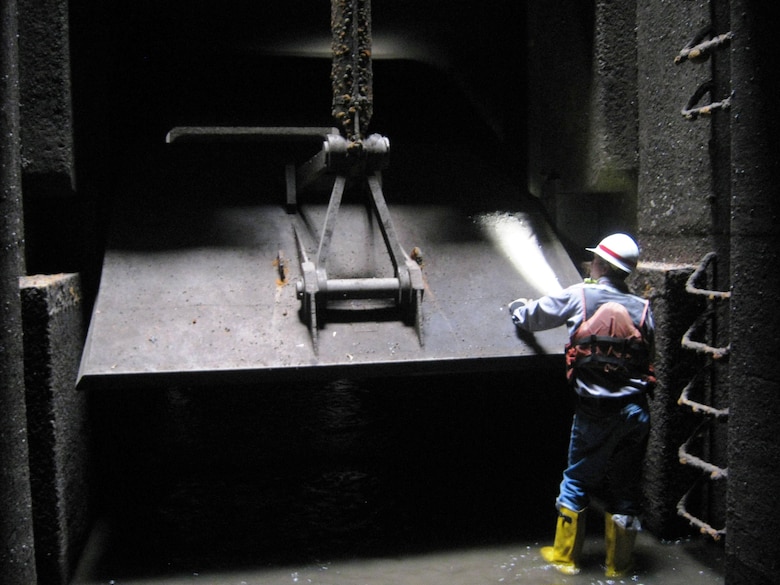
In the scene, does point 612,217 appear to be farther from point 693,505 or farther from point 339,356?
point 339,356

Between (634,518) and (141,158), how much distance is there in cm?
270

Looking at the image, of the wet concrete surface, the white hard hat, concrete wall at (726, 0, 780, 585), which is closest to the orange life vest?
the white hard hat

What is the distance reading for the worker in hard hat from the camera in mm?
2895

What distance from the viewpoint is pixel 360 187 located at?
3609mm

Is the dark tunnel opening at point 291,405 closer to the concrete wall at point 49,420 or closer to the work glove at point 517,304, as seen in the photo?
the concrete wall at point 49,420

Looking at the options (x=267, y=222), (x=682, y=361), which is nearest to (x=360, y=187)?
(x=267, y=222)

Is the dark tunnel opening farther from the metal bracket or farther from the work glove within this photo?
the work glove

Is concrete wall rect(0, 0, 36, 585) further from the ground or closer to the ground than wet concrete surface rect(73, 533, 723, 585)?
further from the ground

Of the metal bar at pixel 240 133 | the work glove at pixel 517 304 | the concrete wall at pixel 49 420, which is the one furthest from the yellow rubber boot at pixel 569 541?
the metal bar at pixel 240 133

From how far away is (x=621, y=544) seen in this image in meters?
2.95

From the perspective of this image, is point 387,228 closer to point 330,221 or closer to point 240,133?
point 330,221

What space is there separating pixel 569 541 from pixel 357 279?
4.25 feet

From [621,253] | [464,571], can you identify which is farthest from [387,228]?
[464,571]

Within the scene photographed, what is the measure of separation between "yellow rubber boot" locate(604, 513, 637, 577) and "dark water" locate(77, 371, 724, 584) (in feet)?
0.88
